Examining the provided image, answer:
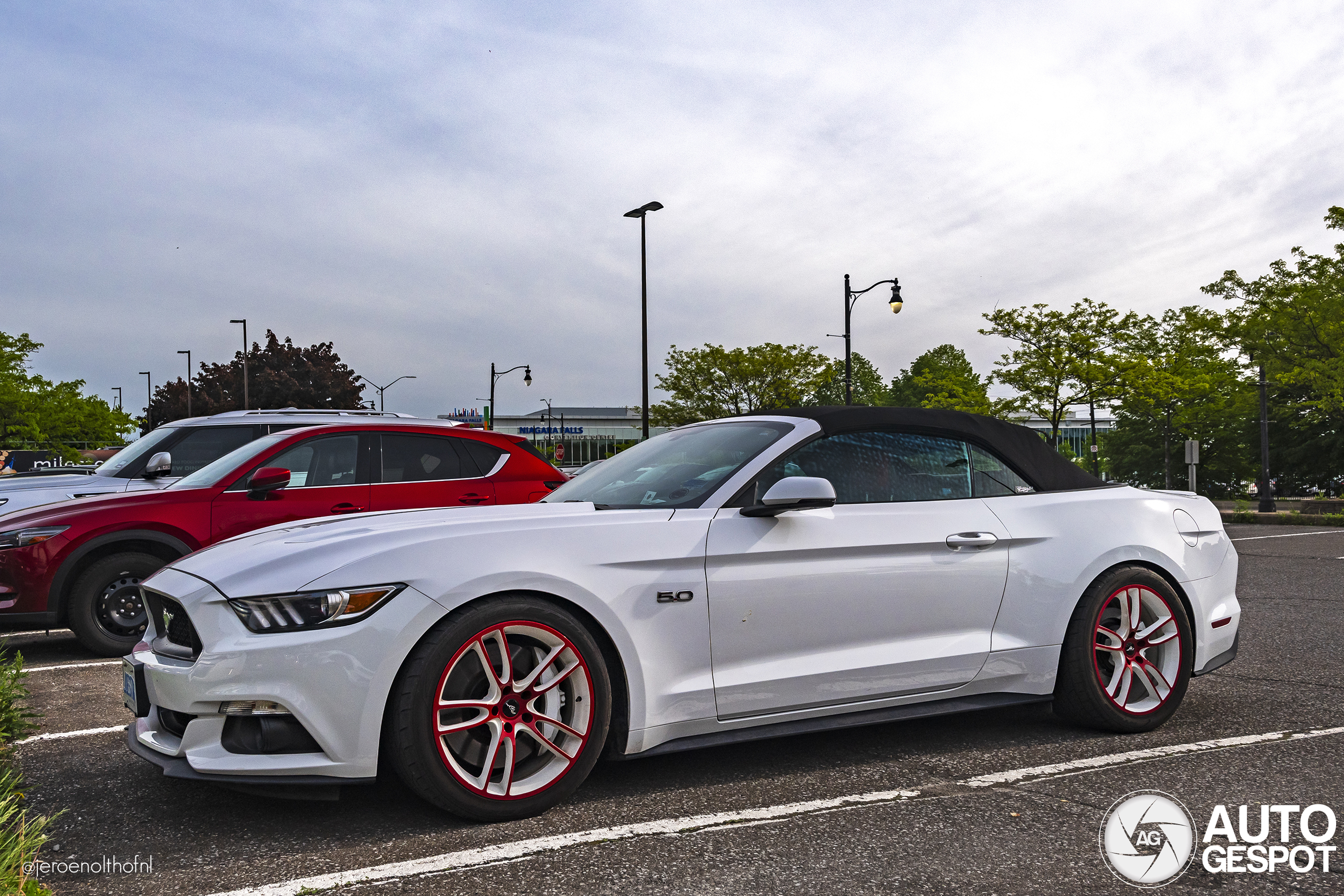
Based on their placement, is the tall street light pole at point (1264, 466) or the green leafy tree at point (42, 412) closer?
the tall street light pole at point (1264, 466)

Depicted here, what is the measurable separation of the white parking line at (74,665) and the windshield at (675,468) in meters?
3.97

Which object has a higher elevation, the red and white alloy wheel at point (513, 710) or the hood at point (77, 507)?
the hood at point (77, 507)

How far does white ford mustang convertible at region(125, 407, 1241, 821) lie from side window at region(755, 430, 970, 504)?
1cm

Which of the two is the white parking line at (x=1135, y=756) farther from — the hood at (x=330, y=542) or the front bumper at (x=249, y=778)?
the front bumper at (x=249, y=778)

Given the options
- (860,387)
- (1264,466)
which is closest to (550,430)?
(860,387)

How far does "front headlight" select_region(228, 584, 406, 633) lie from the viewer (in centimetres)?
319

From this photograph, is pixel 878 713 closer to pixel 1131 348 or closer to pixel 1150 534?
pixel 1150 534

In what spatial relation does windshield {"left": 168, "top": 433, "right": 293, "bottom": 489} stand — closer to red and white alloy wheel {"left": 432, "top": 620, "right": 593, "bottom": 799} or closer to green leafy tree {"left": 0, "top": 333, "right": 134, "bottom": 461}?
red and white alloy wheel {"left": 432, "top": 620, "right": 593, "bottom": 799}

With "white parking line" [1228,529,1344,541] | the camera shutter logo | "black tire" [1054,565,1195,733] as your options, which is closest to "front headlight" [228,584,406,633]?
the camera shutter logo

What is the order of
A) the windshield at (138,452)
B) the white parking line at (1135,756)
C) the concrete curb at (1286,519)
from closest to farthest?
the white parking line at (1135,756) < the windshield at (138,452) < the concrete curb at (1286,519)

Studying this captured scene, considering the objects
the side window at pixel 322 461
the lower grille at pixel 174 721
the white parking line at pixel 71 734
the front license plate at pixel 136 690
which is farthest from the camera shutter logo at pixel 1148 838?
the side window at pixel 322 461

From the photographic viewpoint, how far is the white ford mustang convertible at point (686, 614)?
3.21 meters

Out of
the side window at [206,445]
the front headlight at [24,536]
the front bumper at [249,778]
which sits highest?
the side window at [206,445]

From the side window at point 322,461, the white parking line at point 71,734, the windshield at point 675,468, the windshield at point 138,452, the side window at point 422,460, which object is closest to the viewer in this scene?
the windshield at point 675,468
